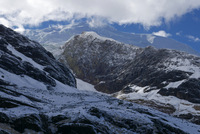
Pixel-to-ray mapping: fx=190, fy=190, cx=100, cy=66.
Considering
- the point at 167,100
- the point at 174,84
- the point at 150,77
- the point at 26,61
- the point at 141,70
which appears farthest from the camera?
the point at 141,70

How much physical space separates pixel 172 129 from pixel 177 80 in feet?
353

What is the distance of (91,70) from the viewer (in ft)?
631

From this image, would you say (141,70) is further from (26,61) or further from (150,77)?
(26,61)

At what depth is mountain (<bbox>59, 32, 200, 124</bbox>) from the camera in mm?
109125

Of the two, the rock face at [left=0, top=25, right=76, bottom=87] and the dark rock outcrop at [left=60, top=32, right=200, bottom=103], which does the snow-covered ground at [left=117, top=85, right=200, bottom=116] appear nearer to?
the dark rock outcrop at [left=60, top=32, right=200, bottom=103]

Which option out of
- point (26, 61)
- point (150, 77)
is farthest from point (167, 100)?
point (26, 61)

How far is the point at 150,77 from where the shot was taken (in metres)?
140

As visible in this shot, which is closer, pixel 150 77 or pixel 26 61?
pixel 26 61

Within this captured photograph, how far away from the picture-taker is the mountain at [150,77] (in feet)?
358

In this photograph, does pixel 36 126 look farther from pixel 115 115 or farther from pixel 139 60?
pixel 139 60

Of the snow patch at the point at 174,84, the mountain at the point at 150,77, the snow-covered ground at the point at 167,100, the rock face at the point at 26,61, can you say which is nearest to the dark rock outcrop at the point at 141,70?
the mountain at the point at 150,77

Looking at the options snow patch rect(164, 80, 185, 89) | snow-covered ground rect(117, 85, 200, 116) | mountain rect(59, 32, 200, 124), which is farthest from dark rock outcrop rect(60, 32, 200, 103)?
snow-covered ground rect(117, 85, 200, 116)

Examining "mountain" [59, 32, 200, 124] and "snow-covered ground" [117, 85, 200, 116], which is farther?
"mountain" [59, 32, 200, 124]

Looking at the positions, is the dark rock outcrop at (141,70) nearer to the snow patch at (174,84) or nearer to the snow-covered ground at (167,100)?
the snow patch at (174,84)
